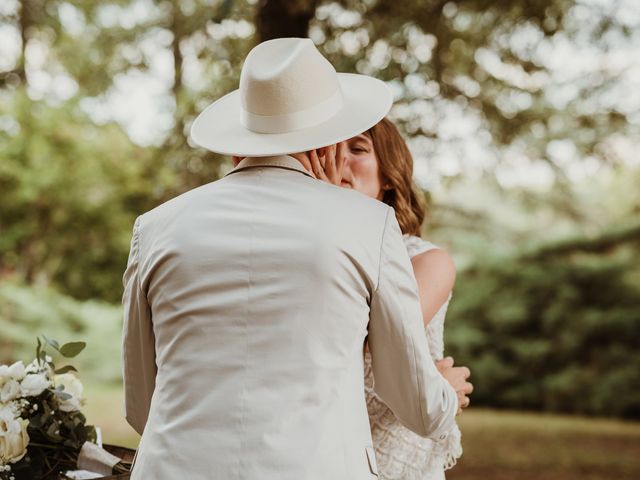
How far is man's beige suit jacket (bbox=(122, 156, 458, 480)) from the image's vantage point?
172 cm

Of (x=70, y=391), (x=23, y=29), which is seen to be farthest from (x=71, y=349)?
(x=23, y=29)

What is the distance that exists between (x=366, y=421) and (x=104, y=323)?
10.6m

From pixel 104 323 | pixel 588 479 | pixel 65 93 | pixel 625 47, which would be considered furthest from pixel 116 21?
pixel 588 479

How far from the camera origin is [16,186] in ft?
39.8

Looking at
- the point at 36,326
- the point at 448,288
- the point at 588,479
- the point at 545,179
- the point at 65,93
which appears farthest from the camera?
the point at 65,93

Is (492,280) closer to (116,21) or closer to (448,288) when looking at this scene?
(116,21)

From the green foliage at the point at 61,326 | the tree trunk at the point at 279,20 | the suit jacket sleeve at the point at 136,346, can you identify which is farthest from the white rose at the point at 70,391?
the green foliage at the point at 61,326

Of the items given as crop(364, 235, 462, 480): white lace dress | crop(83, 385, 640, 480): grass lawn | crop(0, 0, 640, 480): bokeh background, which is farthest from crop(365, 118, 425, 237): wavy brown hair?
crop(83, 385, 640, 480): grass lawn

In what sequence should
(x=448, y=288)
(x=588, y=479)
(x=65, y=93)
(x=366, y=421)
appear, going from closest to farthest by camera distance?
(x=366, y=421) < (x=448, y=288) < (x=588, y=479) < (x=65, y=93)

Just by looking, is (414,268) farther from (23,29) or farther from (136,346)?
(23,29)

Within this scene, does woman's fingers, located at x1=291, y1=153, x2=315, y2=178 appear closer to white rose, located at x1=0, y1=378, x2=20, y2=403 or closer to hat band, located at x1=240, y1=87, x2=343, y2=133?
hat band, located at x1=240, y1=87, x2=343, y2=133

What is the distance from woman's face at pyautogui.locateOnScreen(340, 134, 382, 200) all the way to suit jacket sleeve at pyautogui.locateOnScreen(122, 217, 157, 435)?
93cm

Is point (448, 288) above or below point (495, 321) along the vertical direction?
above

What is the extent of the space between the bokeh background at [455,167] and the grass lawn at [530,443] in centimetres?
4
